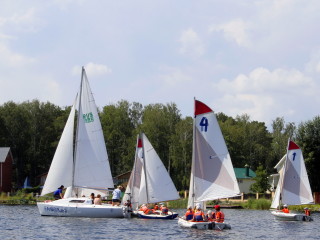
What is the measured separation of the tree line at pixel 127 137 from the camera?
109438 mm

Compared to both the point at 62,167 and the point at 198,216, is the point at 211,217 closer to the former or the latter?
the point at 198,216

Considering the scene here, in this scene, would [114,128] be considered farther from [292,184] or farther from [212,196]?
[212,196]

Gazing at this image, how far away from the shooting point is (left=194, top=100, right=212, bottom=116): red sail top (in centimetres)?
3941

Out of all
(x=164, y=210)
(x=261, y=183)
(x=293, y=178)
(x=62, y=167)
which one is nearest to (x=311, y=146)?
(x=261, y=183)

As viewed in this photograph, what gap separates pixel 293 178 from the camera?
58.6 meters

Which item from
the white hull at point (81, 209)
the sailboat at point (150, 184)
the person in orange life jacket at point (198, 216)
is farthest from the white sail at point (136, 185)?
the person in orange life jacket at point (198, 216)

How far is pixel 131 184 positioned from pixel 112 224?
33.8 ft

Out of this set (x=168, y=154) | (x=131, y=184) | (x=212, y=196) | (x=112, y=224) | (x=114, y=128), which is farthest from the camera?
(x=114, y=128)

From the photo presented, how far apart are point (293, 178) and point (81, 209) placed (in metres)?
19.2

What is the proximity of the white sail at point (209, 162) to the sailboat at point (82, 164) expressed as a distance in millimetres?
12697

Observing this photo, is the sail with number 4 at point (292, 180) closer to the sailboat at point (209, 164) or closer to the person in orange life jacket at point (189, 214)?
the person in orange life jacket at point (189, 214)

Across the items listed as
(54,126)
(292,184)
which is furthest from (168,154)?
(292,184)

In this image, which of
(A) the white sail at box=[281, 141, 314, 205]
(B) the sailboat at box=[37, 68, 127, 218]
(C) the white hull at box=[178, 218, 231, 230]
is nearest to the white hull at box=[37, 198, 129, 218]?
(B) the sailboat at box=[37, 68, 127, 218]

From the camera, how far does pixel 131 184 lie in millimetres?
56062
